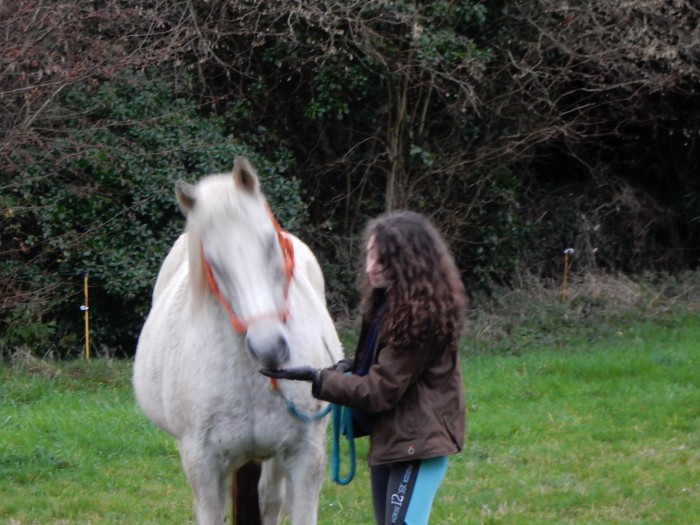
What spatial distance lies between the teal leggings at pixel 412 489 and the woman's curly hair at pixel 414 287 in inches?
19.3

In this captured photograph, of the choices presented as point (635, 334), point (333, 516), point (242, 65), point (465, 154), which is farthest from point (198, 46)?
point (333, 516)

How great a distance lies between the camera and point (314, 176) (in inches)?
490

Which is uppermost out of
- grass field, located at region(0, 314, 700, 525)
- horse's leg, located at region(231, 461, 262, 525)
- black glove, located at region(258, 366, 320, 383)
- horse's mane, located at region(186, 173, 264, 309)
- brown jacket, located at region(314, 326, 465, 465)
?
horse's mane, located at region(186, 173, 264, 309)

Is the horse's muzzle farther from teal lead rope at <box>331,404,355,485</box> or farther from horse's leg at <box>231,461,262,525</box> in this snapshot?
horse's leg at <box>231,461,262,525</box>

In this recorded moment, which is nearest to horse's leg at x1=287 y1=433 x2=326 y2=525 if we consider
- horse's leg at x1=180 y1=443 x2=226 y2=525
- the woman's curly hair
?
horse's leg at x1=180 y1=443 x2=226 y2=525

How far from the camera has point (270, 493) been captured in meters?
4.93

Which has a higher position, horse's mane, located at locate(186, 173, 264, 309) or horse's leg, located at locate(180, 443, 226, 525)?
horse's mane, located at locate(186, 173, 264, 309)

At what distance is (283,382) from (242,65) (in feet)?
27.4

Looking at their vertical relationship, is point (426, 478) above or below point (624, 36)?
below

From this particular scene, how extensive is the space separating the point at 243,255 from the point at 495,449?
154 inches

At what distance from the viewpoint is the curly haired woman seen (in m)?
3.78

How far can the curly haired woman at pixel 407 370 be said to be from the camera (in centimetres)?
378

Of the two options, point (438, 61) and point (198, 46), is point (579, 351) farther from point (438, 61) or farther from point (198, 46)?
point (198, 46)

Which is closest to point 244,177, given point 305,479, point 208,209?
point 208,209
